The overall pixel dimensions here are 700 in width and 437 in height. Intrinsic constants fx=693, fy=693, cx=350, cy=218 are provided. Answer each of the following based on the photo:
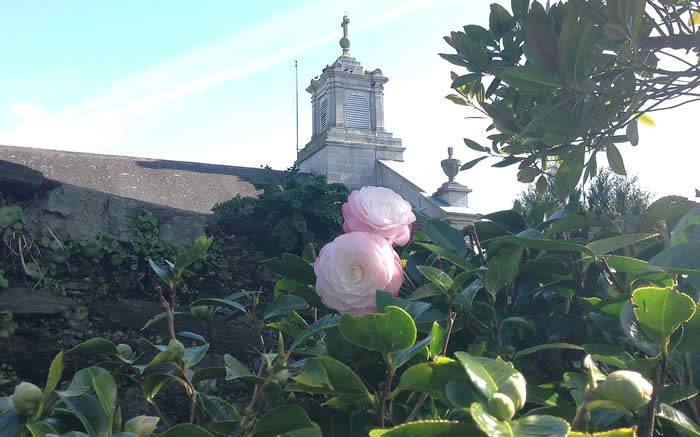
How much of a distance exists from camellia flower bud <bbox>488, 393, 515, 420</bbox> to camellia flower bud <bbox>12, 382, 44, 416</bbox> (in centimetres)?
75

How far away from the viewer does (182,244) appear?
5496 mm

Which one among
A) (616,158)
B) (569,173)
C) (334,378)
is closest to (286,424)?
(334,378)

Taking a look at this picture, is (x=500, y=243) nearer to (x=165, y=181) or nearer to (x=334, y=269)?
(x=334, y=269)

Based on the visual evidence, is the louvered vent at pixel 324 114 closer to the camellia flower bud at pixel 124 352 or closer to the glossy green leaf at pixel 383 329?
the camellia flower bud at pixel 124 352

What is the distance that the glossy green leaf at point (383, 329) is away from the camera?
990 millimetres

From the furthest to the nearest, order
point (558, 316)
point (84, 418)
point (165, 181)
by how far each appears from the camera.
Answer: point (165, 181)
point (558, 316)
point (84, 418)

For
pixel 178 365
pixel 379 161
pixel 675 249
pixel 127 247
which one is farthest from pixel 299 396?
→ pixel 379 161

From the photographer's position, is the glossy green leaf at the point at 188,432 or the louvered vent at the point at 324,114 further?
the louvered vent at the point at 324,114

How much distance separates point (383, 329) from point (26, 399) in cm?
59

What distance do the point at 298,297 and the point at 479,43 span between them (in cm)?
172

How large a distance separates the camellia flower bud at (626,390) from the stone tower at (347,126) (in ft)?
53.2

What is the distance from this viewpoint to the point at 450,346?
1.44 meters

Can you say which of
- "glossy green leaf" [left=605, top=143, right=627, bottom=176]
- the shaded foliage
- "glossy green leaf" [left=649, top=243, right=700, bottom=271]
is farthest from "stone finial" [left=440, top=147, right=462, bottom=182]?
"glossy green leaf" [left=649, top=243, right=700, bottom=271]

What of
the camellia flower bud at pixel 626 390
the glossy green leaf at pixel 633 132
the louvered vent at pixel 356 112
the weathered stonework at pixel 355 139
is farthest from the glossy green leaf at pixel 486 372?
the louvered vent at pixel 356 112
